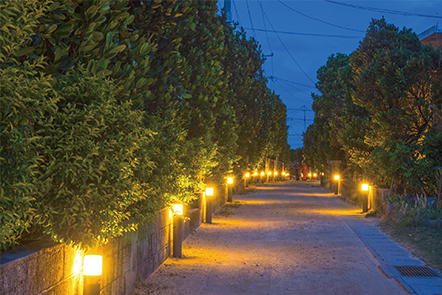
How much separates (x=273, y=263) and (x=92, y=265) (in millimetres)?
5867

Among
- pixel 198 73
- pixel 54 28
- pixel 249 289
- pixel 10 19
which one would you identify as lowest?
pixel 249 289

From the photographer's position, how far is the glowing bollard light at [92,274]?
6.47 m

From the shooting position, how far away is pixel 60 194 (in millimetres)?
5719

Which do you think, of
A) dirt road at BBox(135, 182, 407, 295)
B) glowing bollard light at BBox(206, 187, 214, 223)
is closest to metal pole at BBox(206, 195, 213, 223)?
glowing bollard light at BBox(206, 187, 214, 223)

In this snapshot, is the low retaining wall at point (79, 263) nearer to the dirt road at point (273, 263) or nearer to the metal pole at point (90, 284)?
the metal pole at point (90, 284)

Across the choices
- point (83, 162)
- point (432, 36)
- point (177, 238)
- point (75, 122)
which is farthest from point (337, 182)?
point (83, 162)

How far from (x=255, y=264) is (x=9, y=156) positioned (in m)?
7.78

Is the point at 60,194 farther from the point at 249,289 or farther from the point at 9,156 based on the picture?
the point at 249,289

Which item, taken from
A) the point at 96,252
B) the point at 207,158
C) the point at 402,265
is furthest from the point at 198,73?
the point at 96,252

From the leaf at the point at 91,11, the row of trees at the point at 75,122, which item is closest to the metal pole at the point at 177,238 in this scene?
the row of trees at the point at 75,122

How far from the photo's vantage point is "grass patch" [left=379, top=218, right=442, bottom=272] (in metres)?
11.6

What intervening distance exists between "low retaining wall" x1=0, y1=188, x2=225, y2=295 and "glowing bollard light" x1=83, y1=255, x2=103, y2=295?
14 cm

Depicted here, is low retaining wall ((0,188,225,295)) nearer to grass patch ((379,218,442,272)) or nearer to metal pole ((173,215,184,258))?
metal pole ((173,215,184,258))

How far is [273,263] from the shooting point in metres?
11.4
